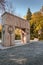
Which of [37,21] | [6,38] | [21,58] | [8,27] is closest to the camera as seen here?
[21,58]

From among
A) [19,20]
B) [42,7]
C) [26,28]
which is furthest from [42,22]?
[19,20]

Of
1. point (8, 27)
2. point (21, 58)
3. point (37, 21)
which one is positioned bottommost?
point (21, 58)

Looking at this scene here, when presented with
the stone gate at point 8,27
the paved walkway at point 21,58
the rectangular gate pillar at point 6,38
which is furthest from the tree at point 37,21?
the paved walkway at point 21,58

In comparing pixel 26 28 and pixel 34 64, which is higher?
pixel 26 28

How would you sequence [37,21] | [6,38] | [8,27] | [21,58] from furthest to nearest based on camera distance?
[37,21], [8,27], [6,38], [21,58]

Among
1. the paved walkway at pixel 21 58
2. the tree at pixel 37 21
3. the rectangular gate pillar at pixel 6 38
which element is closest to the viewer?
the paved walkway at pixel 21 58

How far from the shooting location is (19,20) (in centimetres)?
2023

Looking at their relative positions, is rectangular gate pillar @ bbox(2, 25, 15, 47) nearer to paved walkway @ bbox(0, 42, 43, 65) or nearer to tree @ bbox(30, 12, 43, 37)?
paved walkway @ bbox(0, 42, 43, 65)

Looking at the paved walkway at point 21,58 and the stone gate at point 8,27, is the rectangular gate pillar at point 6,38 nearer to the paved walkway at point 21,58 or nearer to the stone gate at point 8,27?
the stone gate at point 8,27

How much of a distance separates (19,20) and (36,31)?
1985 cm

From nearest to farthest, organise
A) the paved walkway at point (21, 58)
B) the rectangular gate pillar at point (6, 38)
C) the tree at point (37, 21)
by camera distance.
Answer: the paved walkway at point (21, 58)
the rectangular gate pillar at point (6, 38)
the tree at point (37, 21)

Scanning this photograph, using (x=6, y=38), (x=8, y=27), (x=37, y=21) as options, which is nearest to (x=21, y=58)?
(x=6, y=38)

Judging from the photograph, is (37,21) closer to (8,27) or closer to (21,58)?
(8,27)

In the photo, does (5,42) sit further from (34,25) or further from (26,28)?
(34,25)
